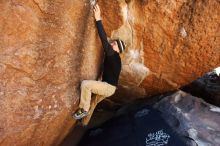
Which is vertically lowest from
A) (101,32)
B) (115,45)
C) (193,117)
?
(193,117)

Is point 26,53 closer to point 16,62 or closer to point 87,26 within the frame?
point 16,62

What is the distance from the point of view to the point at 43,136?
12.7ft

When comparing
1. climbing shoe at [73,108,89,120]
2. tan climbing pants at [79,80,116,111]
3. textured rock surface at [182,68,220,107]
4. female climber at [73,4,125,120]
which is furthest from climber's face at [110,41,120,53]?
textured rock surface at [182,68,220,107]

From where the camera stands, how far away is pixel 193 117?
4434 millimetres

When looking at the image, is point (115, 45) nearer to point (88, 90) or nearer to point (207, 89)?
point (88, 90)

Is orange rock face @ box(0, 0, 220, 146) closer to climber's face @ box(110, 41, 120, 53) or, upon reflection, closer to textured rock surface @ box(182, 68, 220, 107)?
climber's face @ box(110, 41, 120, 53)

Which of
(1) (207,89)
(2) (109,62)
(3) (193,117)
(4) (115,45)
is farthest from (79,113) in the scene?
(1) (207,89)

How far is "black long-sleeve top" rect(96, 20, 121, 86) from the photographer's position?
3.99m

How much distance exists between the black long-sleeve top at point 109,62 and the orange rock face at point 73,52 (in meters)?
0.08

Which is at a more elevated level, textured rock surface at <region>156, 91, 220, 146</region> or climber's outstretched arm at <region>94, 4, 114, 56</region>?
climber's outstretched arm at <region>94, 4, 114, 56</region>

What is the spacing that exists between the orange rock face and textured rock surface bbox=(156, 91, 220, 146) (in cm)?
21

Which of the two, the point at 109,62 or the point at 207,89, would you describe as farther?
the point at 207,89

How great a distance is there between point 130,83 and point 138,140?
0.76m

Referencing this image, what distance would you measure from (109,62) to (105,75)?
0.16 metres
